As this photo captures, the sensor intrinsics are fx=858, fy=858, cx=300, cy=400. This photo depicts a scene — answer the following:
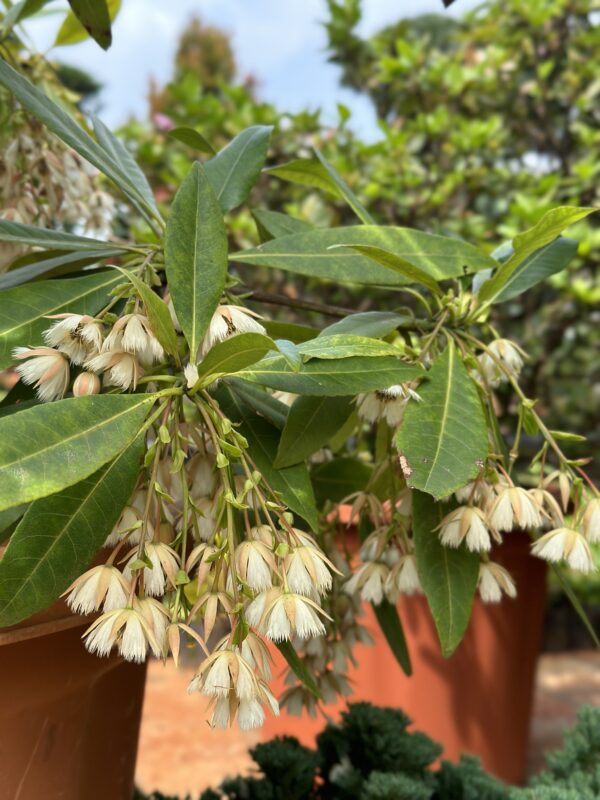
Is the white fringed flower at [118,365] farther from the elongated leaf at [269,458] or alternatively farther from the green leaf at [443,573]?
the green leaf at [443,573]

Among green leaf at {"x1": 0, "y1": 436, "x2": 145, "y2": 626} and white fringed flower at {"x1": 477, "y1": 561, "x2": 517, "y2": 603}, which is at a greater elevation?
green leaf at {"x1": 0, "y1": 436, "x2": 145, "y2": 626}

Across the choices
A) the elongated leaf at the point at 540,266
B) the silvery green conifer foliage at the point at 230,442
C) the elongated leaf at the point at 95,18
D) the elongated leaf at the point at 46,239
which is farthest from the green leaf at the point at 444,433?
the elongated leaf at the point at 95,18

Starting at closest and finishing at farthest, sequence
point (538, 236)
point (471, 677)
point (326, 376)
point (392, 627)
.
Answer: point (326, 376)
point (538, 236)
point (392, 627)
point (471, 677)

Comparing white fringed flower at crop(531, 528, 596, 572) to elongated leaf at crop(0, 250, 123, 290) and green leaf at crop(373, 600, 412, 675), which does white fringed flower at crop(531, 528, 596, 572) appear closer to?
green leaf at crop(373, 600, 412, 675)

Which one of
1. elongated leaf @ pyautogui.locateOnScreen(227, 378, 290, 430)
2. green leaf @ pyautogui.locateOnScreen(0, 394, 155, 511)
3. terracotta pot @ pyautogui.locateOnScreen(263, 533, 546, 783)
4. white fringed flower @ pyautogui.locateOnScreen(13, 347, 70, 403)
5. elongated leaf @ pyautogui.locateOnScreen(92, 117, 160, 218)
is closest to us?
green leaf @ pyautogui.locateOnScreen(0, 394, 155, 511)

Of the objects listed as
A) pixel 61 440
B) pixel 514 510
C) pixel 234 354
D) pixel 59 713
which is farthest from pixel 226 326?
pixel 59 713

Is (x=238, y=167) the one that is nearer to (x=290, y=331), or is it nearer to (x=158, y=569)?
(x=290, y=331)

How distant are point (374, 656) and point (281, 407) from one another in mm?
1265

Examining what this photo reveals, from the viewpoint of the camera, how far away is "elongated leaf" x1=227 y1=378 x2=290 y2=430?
744 millimetres

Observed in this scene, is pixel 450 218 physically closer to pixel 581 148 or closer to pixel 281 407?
pixel 581 148

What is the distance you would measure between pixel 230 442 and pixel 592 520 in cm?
31

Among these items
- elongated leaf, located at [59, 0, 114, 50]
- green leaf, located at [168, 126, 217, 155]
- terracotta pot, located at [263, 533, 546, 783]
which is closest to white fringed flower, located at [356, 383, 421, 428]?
green leaf, located at [168, 126, 217, 155]

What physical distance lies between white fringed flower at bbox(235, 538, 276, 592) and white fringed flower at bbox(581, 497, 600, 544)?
280mm

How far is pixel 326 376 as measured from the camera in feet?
2.15
